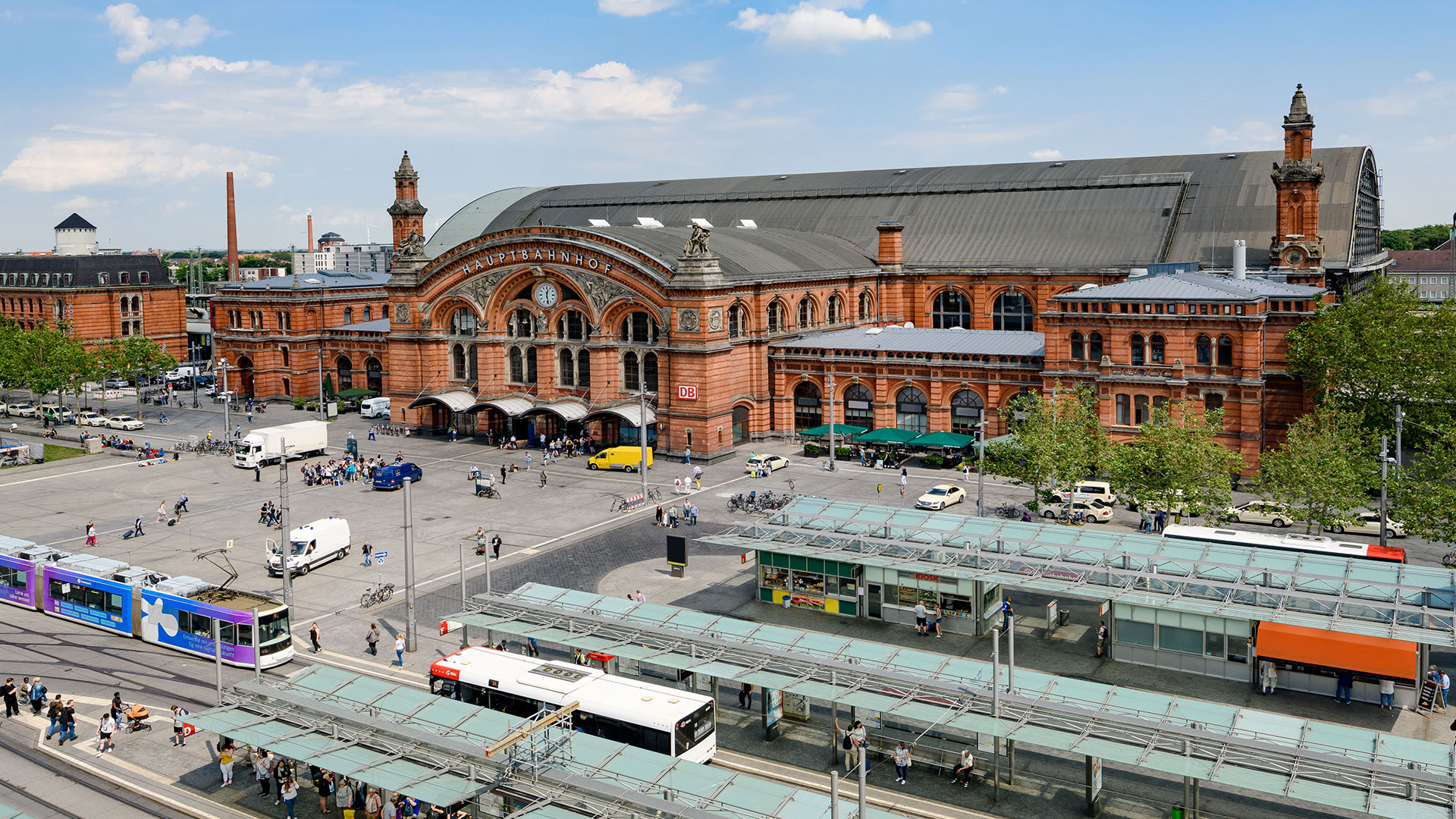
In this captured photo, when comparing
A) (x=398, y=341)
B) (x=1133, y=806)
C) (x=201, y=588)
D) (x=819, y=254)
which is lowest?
(x=1133, y=806)

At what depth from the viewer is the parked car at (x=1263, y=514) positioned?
180 ft

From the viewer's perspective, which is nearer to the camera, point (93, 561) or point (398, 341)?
point (93, 561)

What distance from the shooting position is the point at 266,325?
11956 centimetres

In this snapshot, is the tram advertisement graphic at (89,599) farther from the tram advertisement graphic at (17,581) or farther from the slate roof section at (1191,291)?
the slate roof section at (1191,291)

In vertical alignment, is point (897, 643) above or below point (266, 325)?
below

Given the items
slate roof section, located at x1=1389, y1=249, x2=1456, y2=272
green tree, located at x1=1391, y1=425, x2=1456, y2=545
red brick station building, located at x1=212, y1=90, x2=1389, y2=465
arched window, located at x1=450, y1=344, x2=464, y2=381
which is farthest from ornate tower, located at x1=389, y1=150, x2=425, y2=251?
slate roof section, located at x1=1389, y1=249, x2=1456, y2=272

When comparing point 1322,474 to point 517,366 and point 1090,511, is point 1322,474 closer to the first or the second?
point 1090,511

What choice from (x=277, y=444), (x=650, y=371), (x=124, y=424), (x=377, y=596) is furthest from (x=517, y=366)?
(x=377, y=596)

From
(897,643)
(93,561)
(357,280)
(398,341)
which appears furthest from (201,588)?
(357,280)

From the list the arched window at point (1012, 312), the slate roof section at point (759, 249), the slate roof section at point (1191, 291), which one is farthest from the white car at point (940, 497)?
the arched window at point (1012, 312)

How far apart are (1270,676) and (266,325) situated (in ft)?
344

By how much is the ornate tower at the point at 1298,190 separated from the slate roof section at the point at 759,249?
34.3 m

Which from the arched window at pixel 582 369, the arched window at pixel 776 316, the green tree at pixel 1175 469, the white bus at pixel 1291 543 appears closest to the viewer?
the white bus at pixel 1291 543

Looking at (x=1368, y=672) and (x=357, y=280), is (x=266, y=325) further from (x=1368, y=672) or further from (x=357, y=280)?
(x=1368, y=672)
